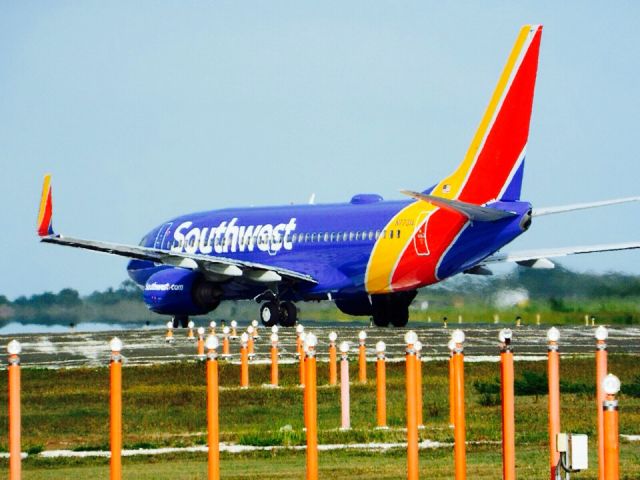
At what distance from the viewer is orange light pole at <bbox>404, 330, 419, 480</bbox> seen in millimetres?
13930

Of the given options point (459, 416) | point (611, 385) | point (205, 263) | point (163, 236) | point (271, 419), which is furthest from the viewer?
point (163, 236)

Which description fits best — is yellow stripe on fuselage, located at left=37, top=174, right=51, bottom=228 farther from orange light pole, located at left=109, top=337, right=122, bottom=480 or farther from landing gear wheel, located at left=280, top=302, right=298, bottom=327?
orange light pole, located at left=109, top=337, right=122, bottom=480

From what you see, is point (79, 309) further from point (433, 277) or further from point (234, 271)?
point (433, 277)

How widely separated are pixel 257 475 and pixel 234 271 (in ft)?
110

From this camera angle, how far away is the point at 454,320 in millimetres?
55625

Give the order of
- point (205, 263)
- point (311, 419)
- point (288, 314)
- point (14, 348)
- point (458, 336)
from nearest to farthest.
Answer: point (14, 348)
point (311, 419)
point (458, 336)
point (205, 263)
point (288, 314)

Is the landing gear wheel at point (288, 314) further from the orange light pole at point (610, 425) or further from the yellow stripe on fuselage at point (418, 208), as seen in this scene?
the orange light pole at point (610, 425)

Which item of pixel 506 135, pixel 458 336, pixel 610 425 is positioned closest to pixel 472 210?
pixel 506 135

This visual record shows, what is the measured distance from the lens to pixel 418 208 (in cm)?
4541

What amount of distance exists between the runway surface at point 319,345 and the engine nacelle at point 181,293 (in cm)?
85

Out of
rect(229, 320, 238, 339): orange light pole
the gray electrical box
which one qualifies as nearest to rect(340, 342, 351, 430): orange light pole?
the gray electrical box

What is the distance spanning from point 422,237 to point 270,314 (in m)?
8.03

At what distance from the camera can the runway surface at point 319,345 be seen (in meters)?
36.8

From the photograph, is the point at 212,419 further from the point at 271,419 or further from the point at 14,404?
the point at 271,419
